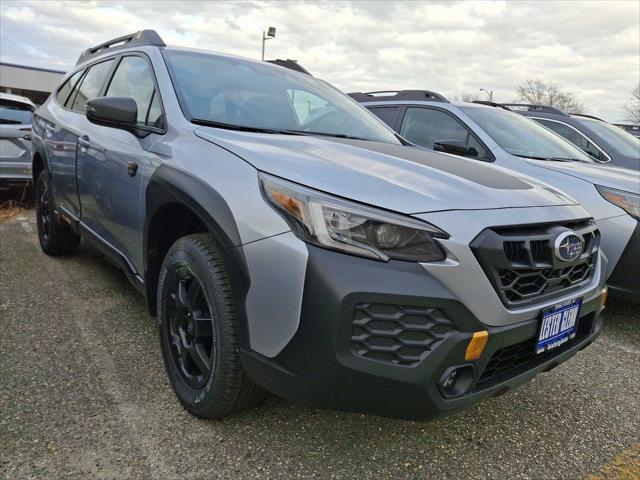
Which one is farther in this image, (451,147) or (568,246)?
(451,147)

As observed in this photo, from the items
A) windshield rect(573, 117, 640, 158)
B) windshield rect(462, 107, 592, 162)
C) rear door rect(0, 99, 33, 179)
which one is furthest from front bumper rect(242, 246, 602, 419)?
rear door rect(0, 99, 33, 179)

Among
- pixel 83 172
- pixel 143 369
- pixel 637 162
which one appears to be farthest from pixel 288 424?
pixel 637 162

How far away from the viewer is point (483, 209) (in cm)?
179

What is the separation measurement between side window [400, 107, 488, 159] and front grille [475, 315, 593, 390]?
2.46 meters

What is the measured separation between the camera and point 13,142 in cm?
660

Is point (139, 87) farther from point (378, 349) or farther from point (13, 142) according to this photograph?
point (13, 142)

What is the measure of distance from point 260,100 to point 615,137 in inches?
206

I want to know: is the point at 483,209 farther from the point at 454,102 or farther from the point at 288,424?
the point at 454,102

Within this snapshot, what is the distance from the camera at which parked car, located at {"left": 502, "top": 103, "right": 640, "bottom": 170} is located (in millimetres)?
5652

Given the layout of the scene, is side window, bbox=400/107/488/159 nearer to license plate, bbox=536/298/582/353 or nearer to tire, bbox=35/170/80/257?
license plate, bbox=536/298/582/353

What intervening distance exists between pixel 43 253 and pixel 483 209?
14.3 feet

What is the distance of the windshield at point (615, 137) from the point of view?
5953 mm

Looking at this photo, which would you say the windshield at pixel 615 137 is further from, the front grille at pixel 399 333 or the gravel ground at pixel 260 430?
the front grille at pixel 399 333

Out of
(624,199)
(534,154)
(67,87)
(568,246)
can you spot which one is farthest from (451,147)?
(67,87)
